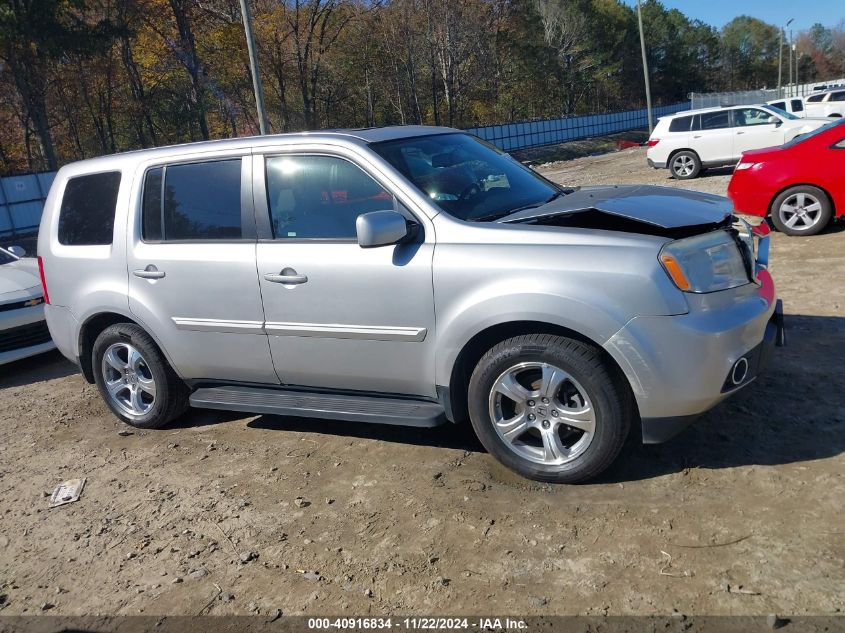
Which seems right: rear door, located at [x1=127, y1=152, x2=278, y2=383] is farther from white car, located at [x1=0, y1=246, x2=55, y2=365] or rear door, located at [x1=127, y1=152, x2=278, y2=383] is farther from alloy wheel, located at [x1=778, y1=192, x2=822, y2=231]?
alloy wheel, located at [x1=778, y1=192, x2=822, y2=231]

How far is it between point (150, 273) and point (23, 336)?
3.38 metres

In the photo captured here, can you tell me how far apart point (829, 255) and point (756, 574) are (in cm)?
608

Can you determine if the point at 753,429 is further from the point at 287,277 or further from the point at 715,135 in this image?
the point at 715,135

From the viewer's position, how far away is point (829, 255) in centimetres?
776

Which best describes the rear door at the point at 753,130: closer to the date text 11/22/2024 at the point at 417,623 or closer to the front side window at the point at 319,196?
the front side window at the point at 319,196

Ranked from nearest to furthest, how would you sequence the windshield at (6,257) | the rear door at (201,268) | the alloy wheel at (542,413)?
1. the alloy wheel at (542,413)
2. the rear door at (201,268)
3. the windshield at (6,257)

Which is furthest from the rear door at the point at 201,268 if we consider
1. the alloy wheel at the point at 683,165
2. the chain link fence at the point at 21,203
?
the chain link fence at the point at 21,203

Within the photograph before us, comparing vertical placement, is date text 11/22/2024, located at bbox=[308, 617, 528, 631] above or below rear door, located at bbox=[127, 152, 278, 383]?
below

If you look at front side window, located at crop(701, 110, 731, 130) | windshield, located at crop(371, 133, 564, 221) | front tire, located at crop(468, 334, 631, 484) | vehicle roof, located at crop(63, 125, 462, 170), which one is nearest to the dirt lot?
front tire, located at crop(468, 334, 631, 484)

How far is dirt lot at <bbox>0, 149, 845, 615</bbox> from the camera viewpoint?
2.89 metres

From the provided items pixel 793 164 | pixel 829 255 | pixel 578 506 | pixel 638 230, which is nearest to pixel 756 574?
pixel 578 506

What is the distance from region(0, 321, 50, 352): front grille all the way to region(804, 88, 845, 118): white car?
80.2 ft

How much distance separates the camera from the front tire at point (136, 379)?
494 cm

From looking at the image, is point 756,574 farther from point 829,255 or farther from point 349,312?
point 829,255
